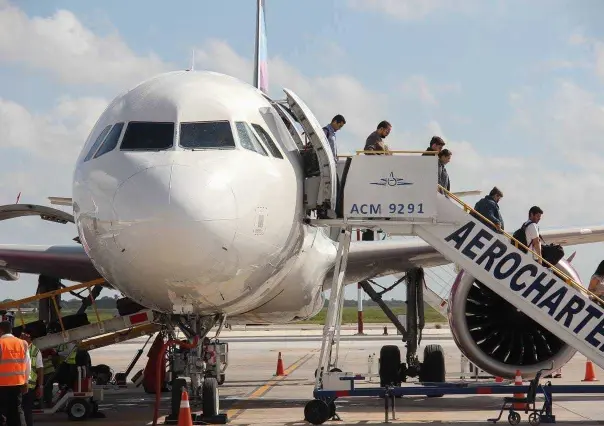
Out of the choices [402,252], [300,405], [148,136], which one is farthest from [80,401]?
[402,252]

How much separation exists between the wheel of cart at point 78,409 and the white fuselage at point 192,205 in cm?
321

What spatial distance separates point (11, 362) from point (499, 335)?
7304 mm

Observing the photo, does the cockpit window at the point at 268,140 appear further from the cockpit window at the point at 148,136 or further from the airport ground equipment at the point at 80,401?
the airport ground equipment at the point at 80,401

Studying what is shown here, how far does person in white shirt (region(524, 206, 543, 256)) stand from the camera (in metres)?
13.8

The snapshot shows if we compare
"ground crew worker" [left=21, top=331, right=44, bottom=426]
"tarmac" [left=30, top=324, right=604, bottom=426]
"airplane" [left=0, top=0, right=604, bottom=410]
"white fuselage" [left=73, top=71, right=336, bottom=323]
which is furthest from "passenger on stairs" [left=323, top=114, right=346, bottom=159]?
"ground crew worker" [left=21, top=331, right=44, bottom=426]

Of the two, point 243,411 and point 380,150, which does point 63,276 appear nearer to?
point 243,411

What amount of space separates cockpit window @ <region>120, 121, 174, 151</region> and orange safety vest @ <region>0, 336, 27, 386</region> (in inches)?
97.6

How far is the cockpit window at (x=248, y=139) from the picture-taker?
11516mm

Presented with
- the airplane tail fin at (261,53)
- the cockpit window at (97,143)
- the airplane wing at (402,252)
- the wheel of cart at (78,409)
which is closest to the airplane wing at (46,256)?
the wheel of cart at (78,409)

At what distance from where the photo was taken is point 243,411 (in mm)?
15062

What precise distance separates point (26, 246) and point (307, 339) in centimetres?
2833

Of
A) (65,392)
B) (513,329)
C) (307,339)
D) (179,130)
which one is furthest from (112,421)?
(307,339)

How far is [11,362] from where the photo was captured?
11.4 meters

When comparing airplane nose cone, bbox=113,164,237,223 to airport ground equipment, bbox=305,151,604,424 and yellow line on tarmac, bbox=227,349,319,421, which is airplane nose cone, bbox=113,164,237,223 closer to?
airport ground equipment, bbox=305,151,604,424
